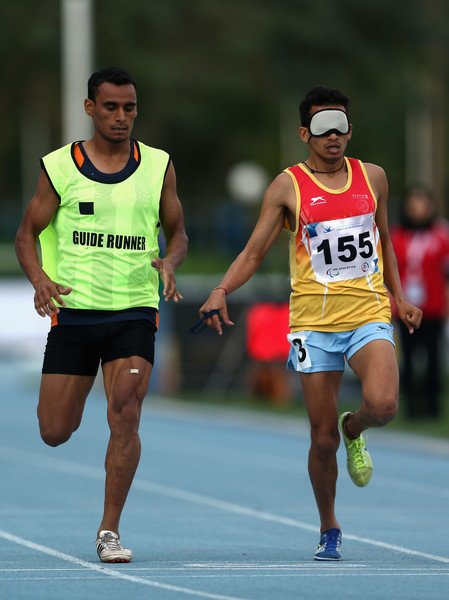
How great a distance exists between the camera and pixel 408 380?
19.9m

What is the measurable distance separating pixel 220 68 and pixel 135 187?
215 ft

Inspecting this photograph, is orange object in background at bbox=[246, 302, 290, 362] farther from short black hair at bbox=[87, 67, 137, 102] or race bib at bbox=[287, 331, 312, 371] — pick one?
short black hair at bbox=[87, 67, 137, 102]

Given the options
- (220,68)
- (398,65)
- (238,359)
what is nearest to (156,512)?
(238,359)

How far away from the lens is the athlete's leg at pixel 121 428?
30.9 feet

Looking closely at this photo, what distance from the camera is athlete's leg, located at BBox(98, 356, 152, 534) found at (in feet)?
30.9

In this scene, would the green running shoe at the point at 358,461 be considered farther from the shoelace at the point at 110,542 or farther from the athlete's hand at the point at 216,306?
the shoelace at the point at 110,542

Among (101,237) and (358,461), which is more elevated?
(101,237)

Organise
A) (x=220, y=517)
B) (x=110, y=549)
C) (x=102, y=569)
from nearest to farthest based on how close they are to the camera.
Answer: (x=102, y=569) → (x=110, y=549) → (x=220, y=517)

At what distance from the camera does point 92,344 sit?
31.4ft

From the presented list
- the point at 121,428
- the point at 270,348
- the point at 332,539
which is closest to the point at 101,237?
the point at 121,428

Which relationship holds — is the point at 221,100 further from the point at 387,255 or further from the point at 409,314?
the point at 409,314

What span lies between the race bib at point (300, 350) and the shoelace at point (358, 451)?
1.65ft

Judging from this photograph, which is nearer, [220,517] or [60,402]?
[60,402]

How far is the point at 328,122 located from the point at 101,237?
128cm
